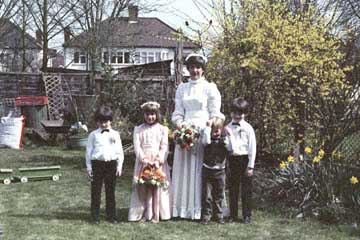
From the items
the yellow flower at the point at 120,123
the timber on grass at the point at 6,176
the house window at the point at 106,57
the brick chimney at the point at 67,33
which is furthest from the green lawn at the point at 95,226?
the brick chimney at the point at 67,33

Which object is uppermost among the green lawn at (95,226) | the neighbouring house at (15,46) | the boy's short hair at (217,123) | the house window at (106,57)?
the neighbouring house at (15,46)

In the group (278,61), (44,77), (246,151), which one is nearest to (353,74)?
(278,61)

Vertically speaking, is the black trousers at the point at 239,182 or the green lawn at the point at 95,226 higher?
the black trousers at the point at 239,182

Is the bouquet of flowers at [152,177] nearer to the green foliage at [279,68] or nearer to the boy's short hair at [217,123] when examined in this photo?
the boy's short hair at [217,123]

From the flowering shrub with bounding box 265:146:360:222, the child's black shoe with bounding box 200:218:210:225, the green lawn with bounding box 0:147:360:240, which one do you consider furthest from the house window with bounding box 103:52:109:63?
the child's black shoe with bounding box 200:218:210:225

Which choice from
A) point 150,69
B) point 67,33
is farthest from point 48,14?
point 150,69

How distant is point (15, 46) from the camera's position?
31672 millimetres

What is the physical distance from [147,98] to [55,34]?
1566 centimetres

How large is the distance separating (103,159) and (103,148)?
0.39 feet

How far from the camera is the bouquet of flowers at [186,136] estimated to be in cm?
626

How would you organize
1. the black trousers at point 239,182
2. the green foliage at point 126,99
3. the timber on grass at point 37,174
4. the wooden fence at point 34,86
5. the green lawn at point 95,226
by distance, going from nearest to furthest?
the green lawn at point 95,226, the black trousers at point 239,182, the timber on grass at point 37,174, the green foliage at point 126,99, the wooden fence at point 34,86

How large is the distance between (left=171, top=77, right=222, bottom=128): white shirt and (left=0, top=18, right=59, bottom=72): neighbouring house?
20.1m

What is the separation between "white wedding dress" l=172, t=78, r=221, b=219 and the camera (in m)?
6.48

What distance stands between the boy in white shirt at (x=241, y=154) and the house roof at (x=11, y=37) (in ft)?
66.8
